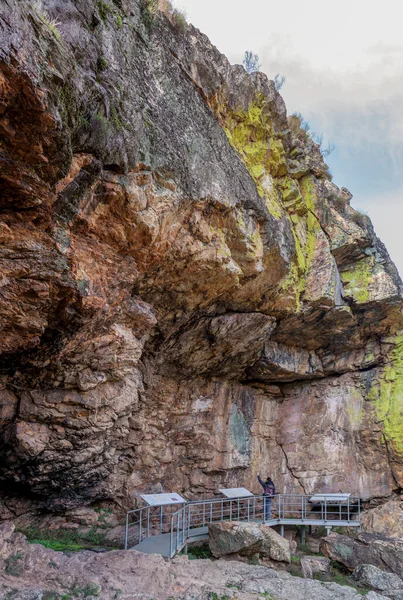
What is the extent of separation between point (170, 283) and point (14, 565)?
633 cm

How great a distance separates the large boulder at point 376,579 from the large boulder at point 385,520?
10.8 feet

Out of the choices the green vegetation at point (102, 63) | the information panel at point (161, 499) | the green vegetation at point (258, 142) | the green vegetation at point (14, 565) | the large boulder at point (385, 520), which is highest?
the green vegetation at point (258, 142)

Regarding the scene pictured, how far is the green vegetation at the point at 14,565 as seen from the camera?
6.77 meters

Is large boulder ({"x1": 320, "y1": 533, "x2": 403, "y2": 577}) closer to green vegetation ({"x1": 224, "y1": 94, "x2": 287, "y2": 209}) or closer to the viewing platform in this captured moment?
the viewing platform

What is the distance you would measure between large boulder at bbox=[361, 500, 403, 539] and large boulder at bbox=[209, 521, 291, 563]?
14.4 feet

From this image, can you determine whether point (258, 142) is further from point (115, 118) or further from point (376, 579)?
point (376, 579)

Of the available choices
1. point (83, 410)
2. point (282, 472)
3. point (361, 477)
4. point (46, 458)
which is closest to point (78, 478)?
point (46, 458)

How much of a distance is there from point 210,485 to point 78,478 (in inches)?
210

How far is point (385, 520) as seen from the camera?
45.1ft

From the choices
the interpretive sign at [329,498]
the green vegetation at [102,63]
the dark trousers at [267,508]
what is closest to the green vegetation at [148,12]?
the green vegetation at [102,63]

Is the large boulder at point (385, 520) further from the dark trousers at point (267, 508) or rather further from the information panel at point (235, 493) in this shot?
the information panel at point (235, 493)

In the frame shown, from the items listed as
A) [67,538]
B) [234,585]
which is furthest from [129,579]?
[67,538]

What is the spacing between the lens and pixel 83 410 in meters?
10.1

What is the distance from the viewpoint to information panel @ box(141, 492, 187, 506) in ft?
32.2
